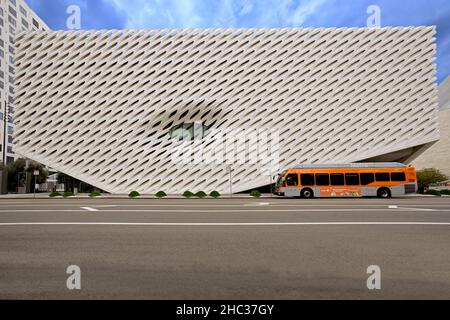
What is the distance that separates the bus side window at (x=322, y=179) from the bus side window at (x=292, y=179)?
1.74m

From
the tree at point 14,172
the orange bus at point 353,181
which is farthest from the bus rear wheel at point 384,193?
the tree at point 14,172

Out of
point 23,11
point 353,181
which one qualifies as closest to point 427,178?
point 353,181

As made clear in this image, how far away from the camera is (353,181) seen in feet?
70.9

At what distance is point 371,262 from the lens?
424cm

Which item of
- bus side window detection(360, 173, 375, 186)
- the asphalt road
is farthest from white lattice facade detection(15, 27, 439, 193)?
the asphalt road

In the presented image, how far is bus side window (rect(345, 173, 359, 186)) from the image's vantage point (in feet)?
70.7

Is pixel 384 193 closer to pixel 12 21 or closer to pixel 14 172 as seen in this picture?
pixel 14 172

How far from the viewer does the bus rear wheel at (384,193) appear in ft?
70.4

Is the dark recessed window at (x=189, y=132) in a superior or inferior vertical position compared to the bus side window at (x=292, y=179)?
superior

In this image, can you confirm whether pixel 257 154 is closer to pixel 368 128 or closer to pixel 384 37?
pixel 368 128

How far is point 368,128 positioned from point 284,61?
13.6m

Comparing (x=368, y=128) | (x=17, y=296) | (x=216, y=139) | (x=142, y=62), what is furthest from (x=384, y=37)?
(x=17, y=296)

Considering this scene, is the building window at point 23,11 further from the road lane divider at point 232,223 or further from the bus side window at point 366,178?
the bus side window at point 366,178

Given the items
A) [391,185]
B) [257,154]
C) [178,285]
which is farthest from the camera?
[257,154]
